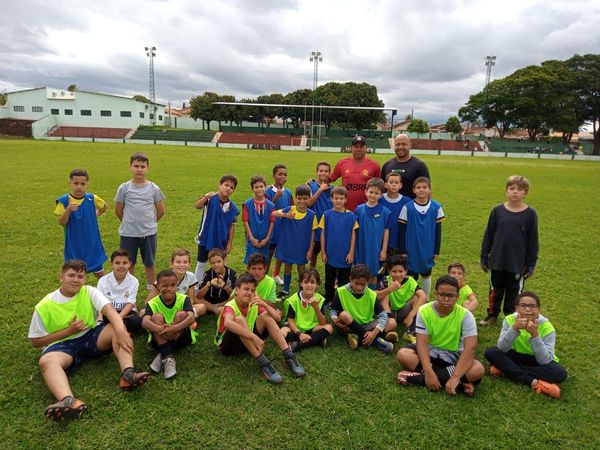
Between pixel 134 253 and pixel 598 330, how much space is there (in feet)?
20.1

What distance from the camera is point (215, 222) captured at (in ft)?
17.3

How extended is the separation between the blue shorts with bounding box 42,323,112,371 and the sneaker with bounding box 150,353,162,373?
50 cm

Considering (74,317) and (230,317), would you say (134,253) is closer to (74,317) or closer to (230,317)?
(74,317)

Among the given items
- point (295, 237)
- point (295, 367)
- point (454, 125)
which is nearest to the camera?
point (295, 367)

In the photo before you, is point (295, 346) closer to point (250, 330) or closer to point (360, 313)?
point (250, 330)

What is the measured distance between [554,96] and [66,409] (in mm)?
65426

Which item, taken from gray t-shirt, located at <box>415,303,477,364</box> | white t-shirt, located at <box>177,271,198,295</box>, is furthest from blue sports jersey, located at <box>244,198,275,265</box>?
gray t-shirt, located at <box>415,303,477,364</box>

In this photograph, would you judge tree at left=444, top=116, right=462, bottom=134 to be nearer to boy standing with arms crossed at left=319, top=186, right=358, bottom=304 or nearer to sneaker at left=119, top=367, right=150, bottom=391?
boy standing with arms crossed at left=319, top=186, right=358, bottom=304

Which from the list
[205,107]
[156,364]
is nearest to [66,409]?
[156,364]

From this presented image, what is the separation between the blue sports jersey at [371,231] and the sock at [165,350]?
255 centimetres

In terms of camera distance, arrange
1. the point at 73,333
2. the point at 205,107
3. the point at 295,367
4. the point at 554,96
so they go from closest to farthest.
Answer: the point at 73,333 < the point at 295,367 < the point at 554,96 < the point at 205,107

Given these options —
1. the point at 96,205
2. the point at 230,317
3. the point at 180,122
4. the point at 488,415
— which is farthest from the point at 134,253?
the point at 180,122

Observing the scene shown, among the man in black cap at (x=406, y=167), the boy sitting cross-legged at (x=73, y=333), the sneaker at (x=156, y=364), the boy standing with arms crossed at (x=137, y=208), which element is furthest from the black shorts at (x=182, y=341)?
the man in black cap at (x=406, y=167)

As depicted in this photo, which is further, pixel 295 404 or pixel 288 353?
pixel 288 353
